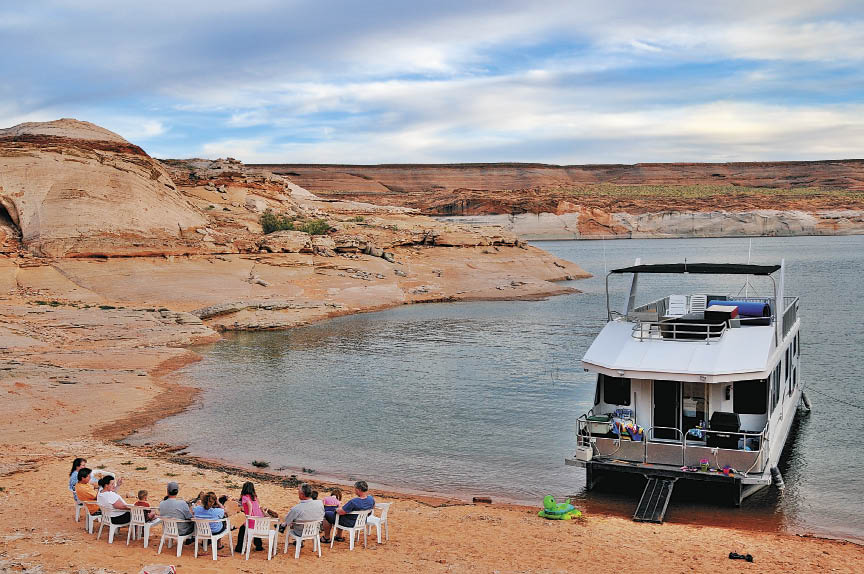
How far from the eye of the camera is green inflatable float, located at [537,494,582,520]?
50.2 ft

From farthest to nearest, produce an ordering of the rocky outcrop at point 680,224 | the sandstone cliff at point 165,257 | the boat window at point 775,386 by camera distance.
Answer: the rocky outcrop at point 680,224 → the sandstone cliff at point 165,257 → the boat window at point 775,386

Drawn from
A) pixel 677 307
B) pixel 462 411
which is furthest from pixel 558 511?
pixel 462 411

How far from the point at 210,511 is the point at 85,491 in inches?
85.7

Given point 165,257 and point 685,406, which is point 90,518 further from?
point 165,257

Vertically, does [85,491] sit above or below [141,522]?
above

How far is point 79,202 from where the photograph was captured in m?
48.1

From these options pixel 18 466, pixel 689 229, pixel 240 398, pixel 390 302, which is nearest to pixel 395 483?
pixel 18 466

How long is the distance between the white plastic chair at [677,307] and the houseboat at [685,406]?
2531mm

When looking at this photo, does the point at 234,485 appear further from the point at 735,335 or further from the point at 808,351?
the point at 808,351

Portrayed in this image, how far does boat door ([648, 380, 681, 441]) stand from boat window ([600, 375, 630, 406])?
58 centimetres

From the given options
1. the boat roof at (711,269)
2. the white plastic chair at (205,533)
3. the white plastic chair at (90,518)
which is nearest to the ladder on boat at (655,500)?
the boat roof at (711,269)

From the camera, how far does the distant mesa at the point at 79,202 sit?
47062mm

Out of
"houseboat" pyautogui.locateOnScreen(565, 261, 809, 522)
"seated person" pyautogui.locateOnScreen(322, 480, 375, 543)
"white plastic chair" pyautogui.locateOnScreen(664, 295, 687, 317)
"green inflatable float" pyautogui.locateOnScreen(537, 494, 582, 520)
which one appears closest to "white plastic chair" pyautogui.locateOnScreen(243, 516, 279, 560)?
"seated person" pyautogui.locateOnScreen(322, 480, 375, 543)

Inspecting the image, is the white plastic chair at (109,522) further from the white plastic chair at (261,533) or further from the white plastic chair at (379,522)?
the white plastic chair at (379,522)
